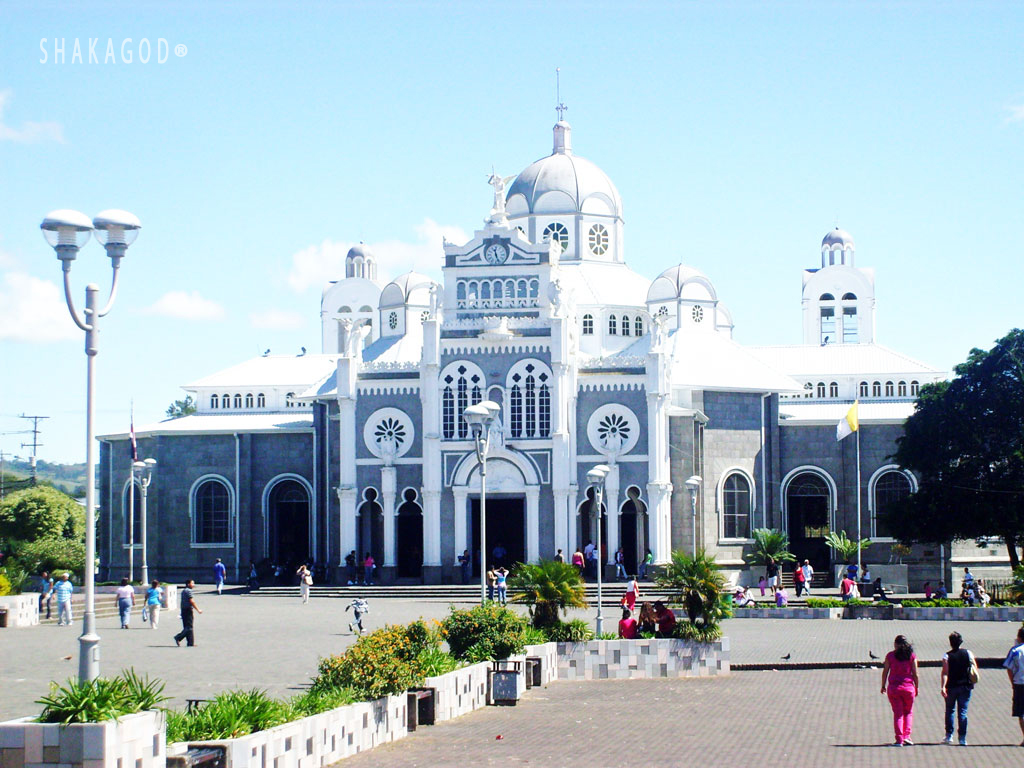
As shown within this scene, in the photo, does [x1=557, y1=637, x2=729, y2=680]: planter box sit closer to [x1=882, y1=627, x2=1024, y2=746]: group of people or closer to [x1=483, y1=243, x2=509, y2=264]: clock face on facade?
[x1=882, y1=627, x2=1024, y2=746]: group of people

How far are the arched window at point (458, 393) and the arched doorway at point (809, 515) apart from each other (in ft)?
45.5

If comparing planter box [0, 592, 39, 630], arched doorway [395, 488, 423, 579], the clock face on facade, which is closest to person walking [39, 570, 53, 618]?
planter box [0, 592, 39, 630]

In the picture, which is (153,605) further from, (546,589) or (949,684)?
(949,684)

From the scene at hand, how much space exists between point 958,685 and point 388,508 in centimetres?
3849

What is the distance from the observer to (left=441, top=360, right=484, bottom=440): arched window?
55.7 m

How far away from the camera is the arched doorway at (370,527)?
5728 centimetres

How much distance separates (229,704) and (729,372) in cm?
4565

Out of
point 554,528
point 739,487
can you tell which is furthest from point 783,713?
point 739,487

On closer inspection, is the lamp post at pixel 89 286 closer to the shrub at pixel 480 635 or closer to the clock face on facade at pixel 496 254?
the shrub at pixel 480 635

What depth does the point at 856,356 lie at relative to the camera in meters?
66.8

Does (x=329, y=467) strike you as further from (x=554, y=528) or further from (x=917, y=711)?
(x=917, y=711)

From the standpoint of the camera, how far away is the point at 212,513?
6303 centimetres

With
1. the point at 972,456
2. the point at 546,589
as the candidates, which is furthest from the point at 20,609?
the point at 972,456

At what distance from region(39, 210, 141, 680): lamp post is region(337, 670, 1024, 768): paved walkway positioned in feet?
11.2
